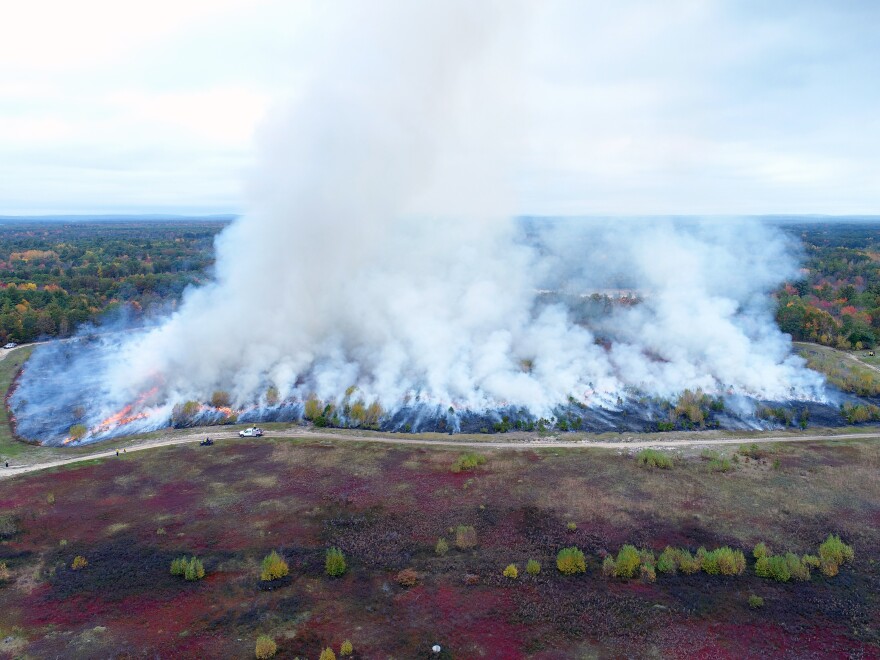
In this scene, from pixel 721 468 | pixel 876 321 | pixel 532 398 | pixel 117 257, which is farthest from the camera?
pixel 117 257

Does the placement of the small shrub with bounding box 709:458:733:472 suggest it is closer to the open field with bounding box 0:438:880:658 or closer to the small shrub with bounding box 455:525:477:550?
the open field with bounding box 0:438:880:658

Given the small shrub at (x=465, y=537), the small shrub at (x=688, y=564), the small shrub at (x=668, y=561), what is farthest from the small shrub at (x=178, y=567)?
the small shrub at (x=688, y=564)

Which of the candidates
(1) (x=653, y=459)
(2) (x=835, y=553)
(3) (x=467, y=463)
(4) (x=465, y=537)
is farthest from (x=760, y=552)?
(3) (x=467, y=463)

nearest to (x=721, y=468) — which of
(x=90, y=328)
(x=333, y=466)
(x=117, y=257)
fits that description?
(x=333, y=466)

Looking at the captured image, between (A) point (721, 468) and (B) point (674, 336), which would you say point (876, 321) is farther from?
(A) point (721, 468)

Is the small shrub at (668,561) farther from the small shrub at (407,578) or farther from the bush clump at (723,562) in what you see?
the small shrub at (407,578)

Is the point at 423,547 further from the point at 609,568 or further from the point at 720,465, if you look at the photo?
the point at 720,465

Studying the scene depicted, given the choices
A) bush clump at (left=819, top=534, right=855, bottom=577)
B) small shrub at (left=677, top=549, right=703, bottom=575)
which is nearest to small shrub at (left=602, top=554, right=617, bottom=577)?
small shrub at (left=677, top=549, right=703, bottom=575)
